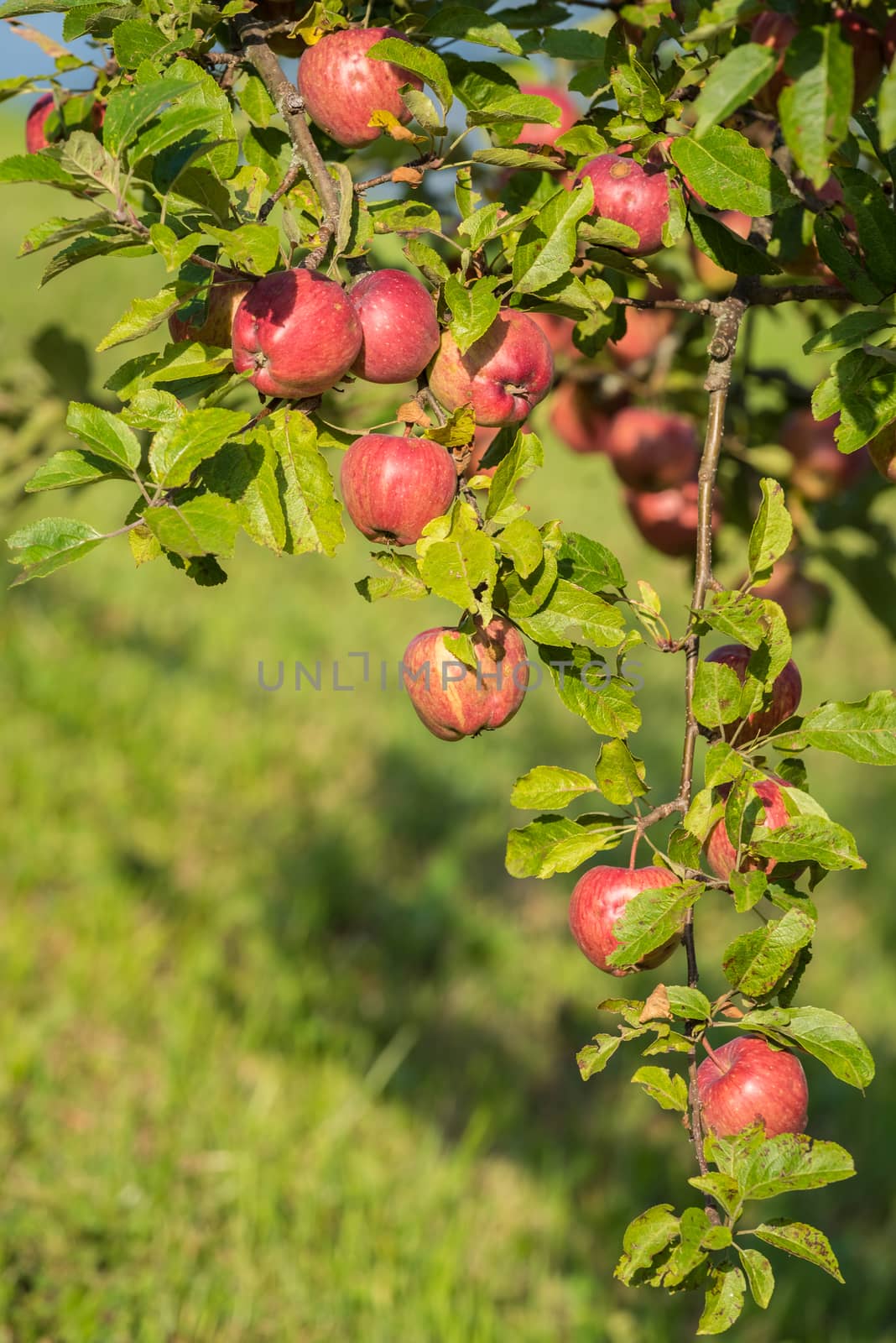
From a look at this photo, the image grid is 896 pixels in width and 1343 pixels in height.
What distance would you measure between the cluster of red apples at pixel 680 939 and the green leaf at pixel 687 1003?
0.03 metres

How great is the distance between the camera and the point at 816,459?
1483 mm

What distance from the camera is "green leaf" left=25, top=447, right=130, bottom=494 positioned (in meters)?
0.68

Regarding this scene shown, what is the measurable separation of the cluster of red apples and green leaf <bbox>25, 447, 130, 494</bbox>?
370mm

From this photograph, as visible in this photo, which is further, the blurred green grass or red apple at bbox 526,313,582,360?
the blurred green grass

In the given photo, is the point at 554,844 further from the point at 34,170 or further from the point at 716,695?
the point at 34,170

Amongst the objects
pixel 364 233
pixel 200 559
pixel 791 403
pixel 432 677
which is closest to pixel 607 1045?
pixel 432 677

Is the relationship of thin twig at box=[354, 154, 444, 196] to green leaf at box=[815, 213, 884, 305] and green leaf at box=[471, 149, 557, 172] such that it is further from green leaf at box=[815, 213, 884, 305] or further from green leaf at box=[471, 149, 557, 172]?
green leaf at box=[815, 213, 884, 305]

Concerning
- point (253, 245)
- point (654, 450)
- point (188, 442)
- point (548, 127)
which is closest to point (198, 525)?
point (188, 442)

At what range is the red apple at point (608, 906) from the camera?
0.73 m

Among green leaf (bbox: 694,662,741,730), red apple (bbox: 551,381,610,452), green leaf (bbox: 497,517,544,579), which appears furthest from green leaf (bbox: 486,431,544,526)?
red apple (bbox: 551,381,610,452)

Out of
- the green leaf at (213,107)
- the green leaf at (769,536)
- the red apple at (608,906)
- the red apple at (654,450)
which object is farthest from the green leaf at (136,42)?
the red apple at (654,450)

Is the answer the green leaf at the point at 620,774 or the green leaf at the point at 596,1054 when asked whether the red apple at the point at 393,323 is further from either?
the green leaf at the point at 596,1054

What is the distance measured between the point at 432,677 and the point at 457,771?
2684 mm

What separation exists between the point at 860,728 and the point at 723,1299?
0.31 metres
